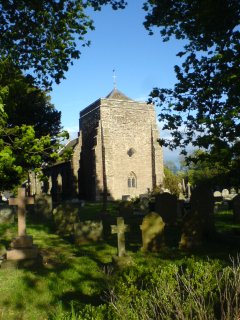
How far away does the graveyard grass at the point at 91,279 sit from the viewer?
436cm

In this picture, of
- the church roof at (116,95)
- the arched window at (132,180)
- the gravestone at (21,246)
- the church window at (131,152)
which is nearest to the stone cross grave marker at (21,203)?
the gravestone at (21,246)

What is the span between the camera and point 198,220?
10.7 metres

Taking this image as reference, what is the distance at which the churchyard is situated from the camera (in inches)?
162

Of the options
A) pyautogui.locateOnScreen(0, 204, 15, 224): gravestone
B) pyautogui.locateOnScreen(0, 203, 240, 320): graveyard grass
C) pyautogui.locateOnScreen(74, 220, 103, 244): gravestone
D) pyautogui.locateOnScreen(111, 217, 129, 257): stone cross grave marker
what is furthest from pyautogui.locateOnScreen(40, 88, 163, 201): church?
pyautogui.locateOnScreen(111, 217, 129, 257): stone cross grave marker

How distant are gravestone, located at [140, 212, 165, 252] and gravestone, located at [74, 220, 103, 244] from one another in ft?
6.86

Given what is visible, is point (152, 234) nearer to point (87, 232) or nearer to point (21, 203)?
point (87, 232)

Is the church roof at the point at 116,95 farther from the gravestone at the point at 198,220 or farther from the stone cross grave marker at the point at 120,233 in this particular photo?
the stone cross grave marker at the point at 120,233

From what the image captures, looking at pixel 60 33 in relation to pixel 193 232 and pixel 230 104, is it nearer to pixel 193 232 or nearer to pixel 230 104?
pixel 230 104

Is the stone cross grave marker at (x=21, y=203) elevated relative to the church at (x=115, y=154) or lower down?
lower down

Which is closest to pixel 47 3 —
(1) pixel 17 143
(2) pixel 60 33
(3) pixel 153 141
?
(2) pixel 60 33

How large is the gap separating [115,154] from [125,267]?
3291cm

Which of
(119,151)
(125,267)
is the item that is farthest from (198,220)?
(119,151)

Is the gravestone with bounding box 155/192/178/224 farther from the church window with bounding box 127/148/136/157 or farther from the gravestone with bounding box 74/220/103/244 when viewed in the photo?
the church window with bounding box 127/148/136/157

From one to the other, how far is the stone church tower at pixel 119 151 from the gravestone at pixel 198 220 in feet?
85.5
